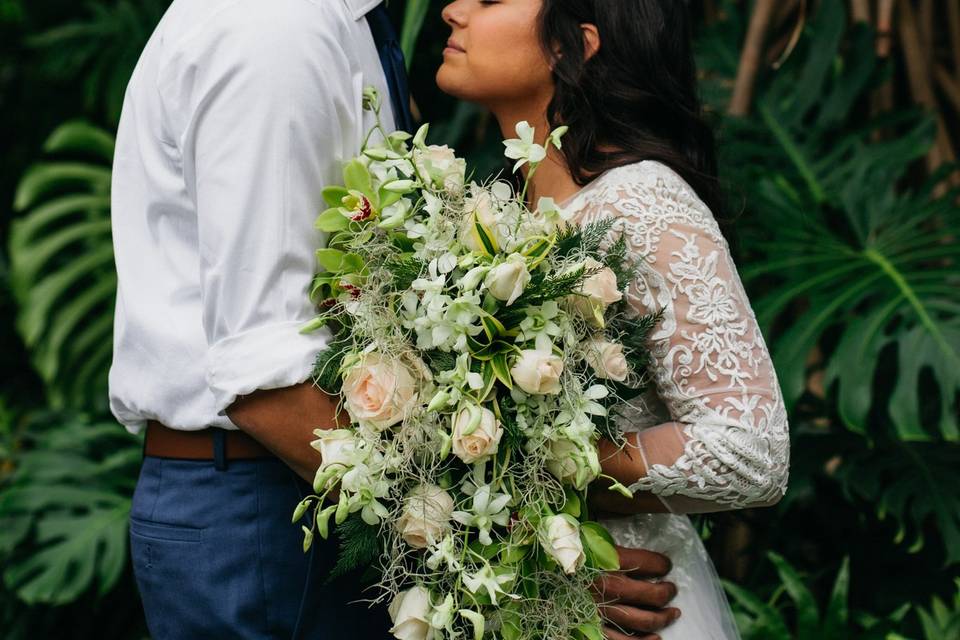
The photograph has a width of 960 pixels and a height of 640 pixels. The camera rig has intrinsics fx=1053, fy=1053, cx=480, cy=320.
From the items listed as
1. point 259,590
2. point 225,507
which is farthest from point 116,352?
point 259,590

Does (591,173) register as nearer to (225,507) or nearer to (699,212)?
(699,212)

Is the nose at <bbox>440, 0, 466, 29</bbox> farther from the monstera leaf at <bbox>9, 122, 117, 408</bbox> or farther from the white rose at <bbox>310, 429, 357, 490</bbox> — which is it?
the monstera leaf at <bbox>9, 122, 117, 408</bbox>

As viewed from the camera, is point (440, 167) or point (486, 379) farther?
point (440, 167)

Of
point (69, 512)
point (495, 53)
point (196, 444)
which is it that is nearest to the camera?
point (196, 444)

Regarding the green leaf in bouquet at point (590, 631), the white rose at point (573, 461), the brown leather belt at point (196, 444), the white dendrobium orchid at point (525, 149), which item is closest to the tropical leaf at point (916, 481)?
the green leaf in bouquet at point (590, 631)

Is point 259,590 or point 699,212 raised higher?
point 699,212

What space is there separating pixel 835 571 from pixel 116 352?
95.5 inches

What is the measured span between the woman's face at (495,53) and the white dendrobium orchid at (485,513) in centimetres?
74

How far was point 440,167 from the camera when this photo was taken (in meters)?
1.46

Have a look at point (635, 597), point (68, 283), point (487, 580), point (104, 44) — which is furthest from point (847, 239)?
point (104, 44)

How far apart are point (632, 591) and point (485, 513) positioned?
40cm

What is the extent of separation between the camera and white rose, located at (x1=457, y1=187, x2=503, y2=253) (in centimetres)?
136

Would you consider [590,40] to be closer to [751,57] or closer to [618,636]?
[618,636]

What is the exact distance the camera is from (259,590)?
149cm
